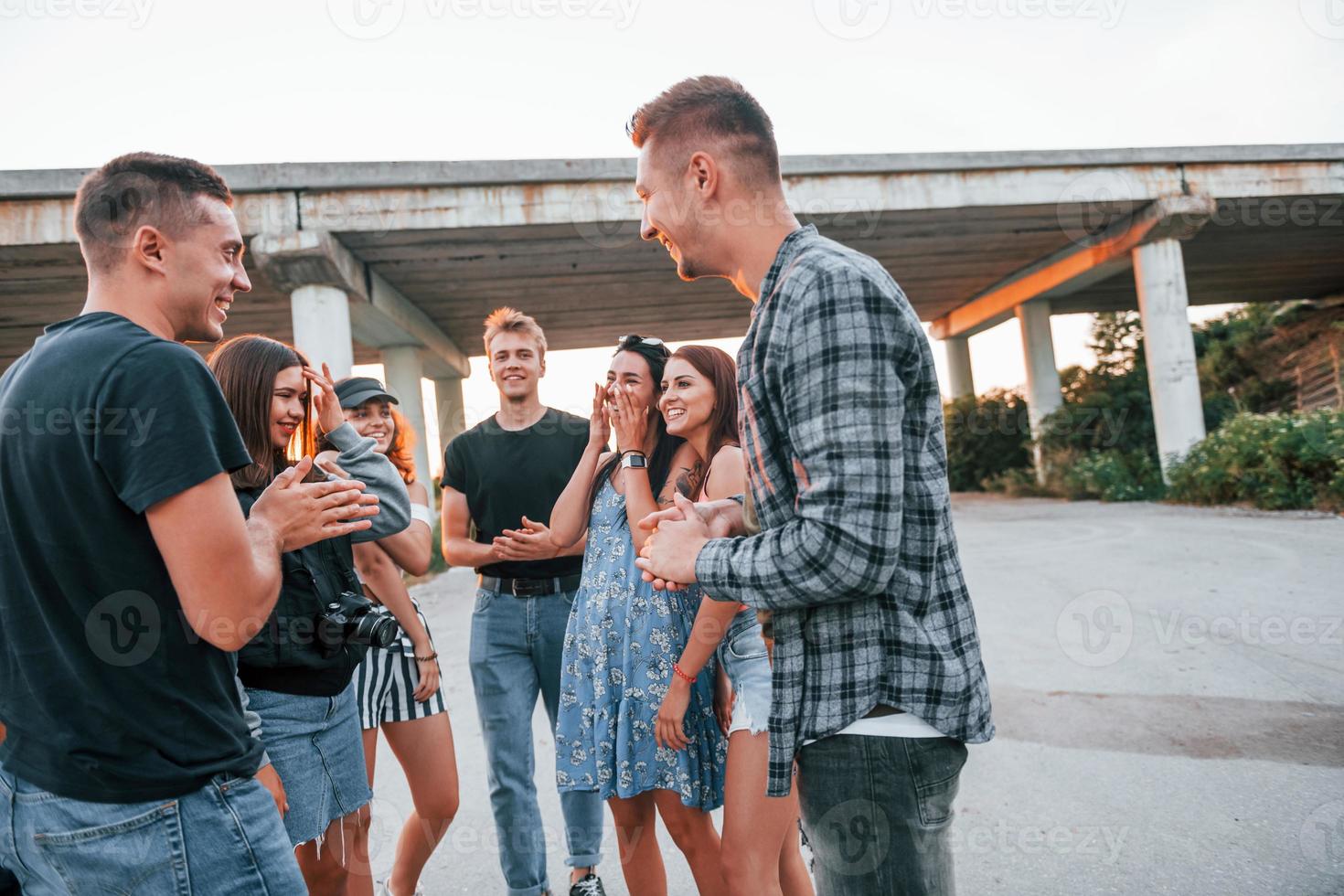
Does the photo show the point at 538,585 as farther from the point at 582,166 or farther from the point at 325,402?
the point at 582,166

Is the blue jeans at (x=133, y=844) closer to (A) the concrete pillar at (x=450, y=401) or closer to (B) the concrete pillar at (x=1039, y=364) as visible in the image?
(A) the concrete pillar at (x=450, y=401)

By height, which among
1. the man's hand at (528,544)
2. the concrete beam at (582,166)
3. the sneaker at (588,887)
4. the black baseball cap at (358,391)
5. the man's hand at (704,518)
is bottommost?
the sneaker at (588,887)

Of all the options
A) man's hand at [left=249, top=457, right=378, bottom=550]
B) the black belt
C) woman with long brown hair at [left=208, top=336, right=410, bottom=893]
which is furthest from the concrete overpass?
man's hand at [left=249, top=457, right=378, bottom=550]

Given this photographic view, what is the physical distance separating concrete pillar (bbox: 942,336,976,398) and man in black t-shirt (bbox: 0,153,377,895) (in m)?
20.9

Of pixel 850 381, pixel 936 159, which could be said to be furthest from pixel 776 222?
pixel 936 159

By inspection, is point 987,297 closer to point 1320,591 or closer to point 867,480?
point 1320,591

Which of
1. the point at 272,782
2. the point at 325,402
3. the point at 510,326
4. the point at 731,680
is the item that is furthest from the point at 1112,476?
the point at 272,782

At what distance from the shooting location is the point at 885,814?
1381mm

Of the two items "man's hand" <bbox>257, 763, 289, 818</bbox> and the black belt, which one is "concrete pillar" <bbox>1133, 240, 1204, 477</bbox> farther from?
"man's hand" <bbox>257, 763, 289, 818</bbox>

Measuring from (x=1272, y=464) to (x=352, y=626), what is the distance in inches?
475

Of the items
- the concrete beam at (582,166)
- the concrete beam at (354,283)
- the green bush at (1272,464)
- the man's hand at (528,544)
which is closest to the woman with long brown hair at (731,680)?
the man's hand at (528,544)

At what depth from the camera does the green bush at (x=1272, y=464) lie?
400 inches

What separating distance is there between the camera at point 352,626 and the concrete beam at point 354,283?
26.8 ft

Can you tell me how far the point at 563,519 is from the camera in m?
3.27
